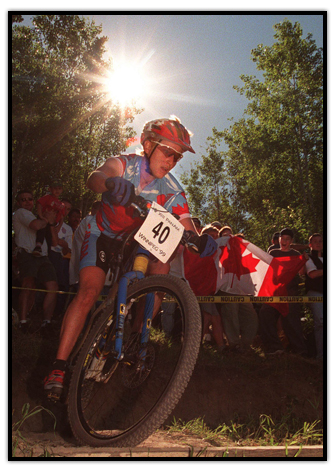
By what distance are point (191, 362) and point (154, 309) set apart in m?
0.48

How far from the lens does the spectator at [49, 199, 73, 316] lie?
5.72m

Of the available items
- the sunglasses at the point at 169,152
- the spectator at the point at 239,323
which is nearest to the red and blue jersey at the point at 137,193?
the sunglasses at the point at 169,152

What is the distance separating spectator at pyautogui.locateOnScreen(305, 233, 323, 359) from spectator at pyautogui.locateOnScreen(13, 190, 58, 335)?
11.6ft

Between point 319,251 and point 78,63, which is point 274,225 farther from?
point 78,63

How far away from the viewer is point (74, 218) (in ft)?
20.8

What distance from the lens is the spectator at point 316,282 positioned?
5.16 m

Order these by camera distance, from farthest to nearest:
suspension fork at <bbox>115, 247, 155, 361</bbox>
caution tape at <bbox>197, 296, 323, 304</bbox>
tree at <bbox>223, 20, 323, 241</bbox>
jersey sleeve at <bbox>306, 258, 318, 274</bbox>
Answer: jersey sleeve at <bbox>306, 258, 318, 274</bbox> < caution tape at <bbox>197, 296, 323, 304</bbox> < tree at <bbox>223, 20, 323, 241</bbox> < suspension fork at <bbox>115, 247, 155, 361</bbox>

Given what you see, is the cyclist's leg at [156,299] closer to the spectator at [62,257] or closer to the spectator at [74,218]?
the spectator at [62,257]

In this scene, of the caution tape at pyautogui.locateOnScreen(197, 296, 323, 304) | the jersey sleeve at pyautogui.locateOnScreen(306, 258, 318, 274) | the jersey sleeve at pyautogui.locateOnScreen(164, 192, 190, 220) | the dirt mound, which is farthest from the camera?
the jersey sleeve at pyautogui.locateOnScreen(306, 258, 318, 274)

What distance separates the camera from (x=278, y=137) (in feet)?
24.6

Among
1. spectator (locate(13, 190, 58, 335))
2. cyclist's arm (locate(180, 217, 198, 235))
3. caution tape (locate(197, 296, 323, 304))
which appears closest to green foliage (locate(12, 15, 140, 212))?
spectator (locate(13, 190, 58, 335))

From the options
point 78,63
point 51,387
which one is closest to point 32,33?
point 78,63

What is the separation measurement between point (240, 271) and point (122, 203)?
12.5ft

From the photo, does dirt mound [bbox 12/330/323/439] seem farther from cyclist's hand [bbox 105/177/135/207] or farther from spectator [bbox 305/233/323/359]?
cyclist's hand [bbox 105/177/135/207]
